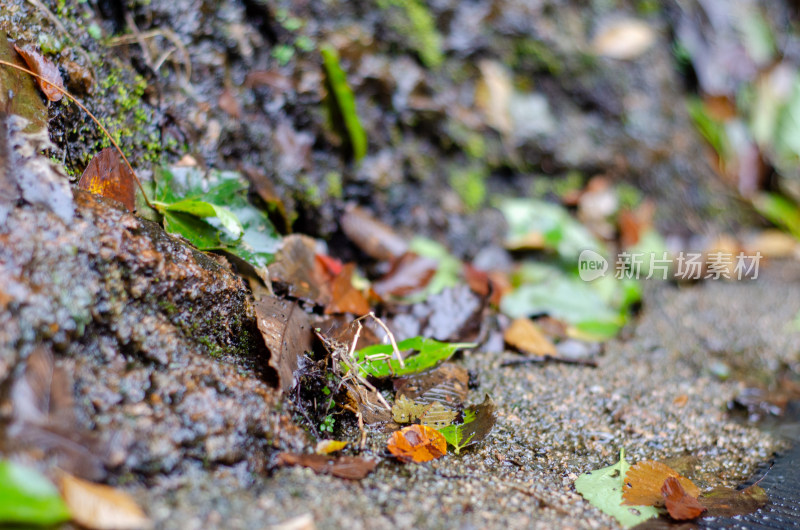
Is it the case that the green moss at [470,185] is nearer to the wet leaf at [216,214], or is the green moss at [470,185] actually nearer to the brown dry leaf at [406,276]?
the brown dry leaf at [406,276]

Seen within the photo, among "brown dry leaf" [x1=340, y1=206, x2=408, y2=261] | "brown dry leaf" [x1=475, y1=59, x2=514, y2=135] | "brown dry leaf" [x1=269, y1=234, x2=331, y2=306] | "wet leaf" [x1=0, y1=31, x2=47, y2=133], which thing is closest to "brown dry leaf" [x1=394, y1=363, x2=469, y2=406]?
"brown dry leaf" [x1=269, y1=234, x2=331, y2=306]

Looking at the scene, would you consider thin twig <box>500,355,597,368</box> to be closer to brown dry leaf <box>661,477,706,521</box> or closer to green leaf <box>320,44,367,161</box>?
brown dry leaf <box>661,477,706,521</box>

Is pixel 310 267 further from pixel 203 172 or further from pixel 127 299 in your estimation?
pixel 127 299

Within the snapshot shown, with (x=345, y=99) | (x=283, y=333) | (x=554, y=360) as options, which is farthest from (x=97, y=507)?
(x=345, y=99)

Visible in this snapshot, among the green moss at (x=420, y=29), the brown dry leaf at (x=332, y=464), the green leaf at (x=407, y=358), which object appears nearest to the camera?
the brown dry leaf at (x=332, y=464)

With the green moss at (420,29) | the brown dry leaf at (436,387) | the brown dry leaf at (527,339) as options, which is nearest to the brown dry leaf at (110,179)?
the brown dry leaf at (436,387)

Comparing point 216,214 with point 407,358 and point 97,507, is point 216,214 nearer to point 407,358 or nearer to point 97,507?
point 407,358
